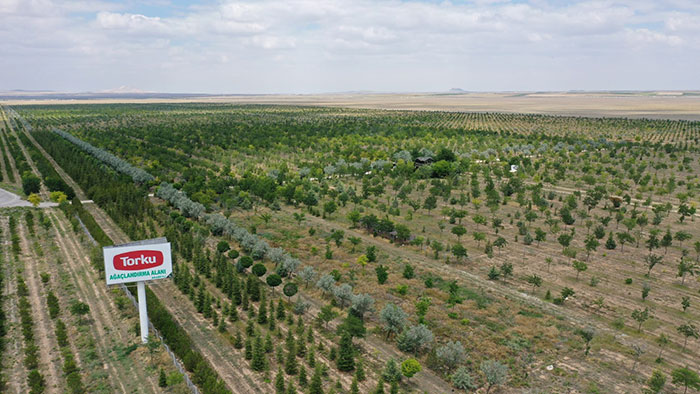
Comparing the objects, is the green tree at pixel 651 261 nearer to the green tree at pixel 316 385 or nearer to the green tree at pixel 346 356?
the green tree at pixel 346 356

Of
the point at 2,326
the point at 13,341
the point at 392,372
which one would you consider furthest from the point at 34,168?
the point at 392,372

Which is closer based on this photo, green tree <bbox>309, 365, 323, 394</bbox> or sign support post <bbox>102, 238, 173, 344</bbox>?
green tree <bbox>309, 365, 323, 394</bbox>

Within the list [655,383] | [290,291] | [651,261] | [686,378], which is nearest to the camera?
[686,378]

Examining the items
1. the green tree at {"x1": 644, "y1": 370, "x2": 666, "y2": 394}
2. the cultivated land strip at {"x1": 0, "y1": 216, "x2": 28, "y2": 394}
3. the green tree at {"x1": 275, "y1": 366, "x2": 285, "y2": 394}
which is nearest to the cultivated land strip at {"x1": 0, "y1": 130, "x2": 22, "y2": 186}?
the cultivated land strip at {"x1": 0, "y1": 216, "x2": 28, "y2": 394}

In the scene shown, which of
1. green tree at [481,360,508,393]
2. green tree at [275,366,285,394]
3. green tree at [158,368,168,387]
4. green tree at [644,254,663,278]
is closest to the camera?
green tree at [275,366,285,394]

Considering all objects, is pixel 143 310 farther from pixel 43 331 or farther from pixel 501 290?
pixel 501 290

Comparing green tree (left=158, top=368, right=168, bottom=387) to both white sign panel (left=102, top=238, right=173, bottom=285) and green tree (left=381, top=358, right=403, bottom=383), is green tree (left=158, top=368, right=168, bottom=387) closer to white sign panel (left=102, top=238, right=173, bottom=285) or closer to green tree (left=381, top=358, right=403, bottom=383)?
white sign panel (left=102, top=238, right=173, bottom=285)
